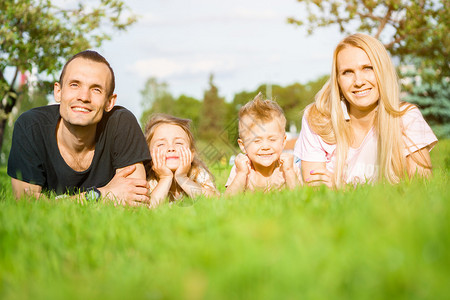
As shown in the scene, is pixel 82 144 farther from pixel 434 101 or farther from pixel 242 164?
pixel 434 101

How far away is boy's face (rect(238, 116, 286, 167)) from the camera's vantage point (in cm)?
489

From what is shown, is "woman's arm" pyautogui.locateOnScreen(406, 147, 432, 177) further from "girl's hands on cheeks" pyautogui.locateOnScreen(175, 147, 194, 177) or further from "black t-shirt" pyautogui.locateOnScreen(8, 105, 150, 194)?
"black t-shirt" pyautogui.locateOnScreen(8, 105, 150, 194)

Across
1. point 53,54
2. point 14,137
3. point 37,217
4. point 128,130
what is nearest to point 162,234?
point 37,217

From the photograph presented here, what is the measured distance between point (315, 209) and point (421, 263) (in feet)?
3.16

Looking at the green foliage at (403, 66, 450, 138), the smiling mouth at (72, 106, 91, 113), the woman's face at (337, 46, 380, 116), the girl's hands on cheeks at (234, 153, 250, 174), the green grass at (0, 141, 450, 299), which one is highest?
the green foliage at (403, 66, 450, 138)

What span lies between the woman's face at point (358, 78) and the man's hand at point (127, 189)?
253 centimetres

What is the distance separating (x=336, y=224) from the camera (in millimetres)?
2072

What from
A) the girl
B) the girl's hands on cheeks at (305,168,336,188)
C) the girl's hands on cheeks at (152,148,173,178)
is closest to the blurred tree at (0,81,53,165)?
the girl

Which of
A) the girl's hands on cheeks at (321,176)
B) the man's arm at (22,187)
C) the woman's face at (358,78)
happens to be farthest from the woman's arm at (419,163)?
the man's arm at (22,187)

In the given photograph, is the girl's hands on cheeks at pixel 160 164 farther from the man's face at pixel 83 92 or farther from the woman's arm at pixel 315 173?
the woman's arm at pixel 315 173

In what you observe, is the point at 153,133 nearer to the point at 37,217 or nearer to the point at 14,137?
the point at 14,137

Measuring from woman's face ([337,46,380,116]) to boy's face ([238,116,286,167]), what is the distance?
36.4 inches

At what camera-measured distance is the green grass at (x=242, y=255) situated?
1.52 meters

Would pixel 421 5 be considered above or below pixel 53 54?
above
